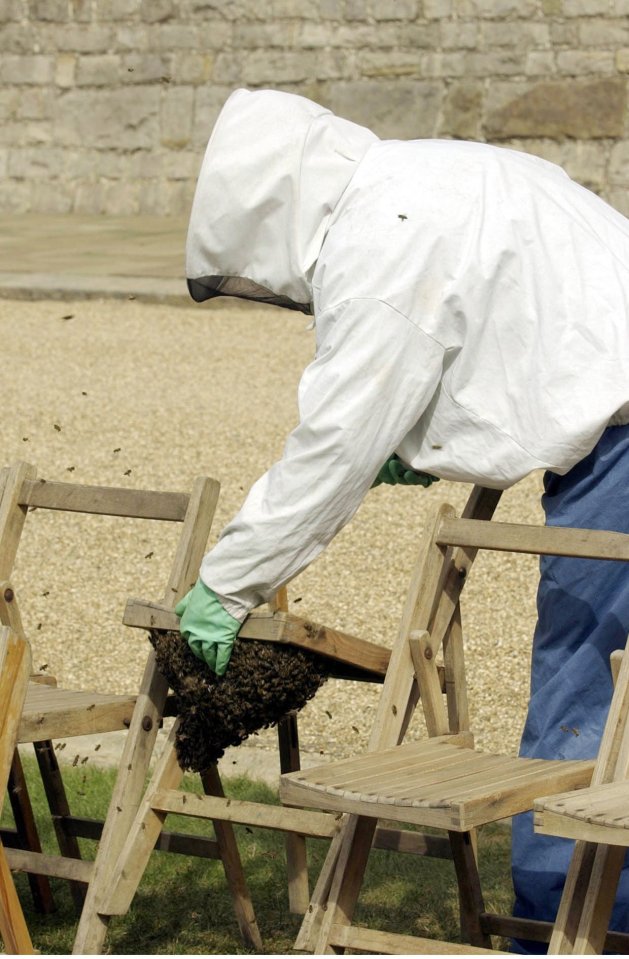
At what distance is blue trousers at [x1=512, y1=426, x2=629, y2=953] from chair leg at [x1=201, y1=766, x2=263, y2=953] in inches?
25.0

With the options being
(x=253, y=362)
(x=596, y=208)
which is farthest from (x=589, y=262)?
(x=253, y=362)

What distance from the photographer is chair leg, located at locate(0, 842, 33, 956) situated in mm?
2633

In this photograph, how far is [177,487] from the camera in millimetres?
7125

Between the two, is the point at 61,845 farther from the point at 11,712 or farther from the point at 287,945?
the point at 11,712

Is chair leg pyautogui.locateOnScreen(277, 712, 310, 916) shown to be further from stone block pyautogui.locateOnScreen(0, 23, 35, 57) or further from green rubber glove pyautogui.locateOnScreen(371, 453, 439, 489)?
stone block pyautogui.locateOnScreen(0, 23, 35, 57)

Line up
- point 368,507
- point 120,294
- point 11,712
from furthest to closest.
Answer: point 120,294 < point 368,507 < point 11,712

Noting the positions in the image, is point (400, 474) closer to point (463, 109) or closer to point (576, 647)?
point (576, 647)

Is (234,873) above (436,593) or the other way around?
the other way around

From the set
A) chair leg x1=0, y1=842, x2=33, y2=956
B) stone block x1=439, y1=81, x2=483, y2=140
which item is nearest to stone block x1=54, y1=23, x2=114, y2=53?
stone block x1=439, y1=81, x2=483, y2=140

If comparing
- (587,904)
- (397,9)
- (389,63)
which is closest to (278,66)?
(389,63)

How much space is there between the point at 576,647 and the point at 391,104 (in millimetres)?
10842

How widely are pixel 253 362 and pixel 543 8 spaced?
4.91 meters

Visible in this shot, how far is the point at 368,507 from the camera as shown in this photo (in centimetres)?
703

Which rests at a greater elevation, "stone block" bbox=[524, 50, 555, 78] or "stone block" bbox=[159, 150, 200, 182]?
"stone block" bbox=[524, 50, 555, 78]
